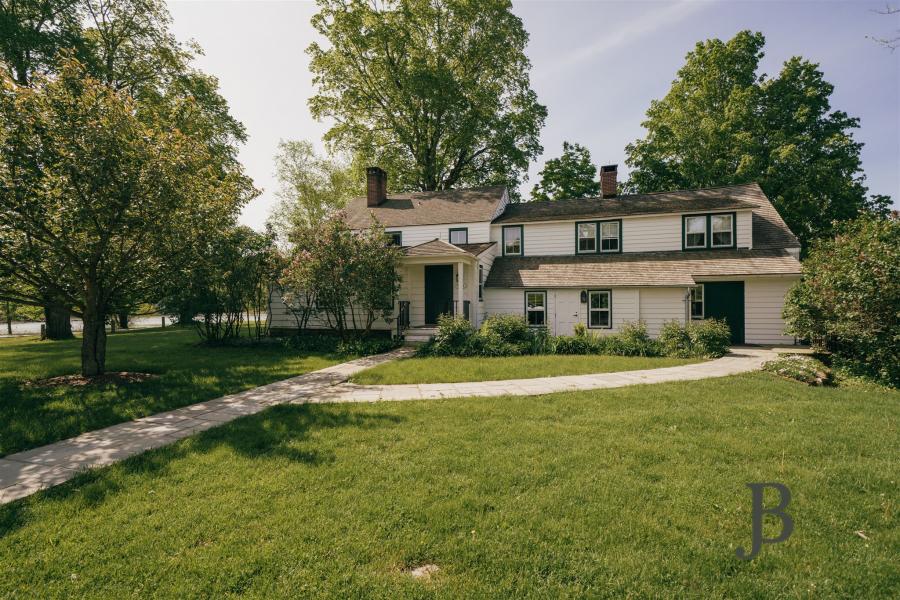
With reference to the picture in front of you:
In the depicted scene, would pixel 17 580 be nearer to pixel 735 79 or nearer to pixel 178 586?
pixel 178 586

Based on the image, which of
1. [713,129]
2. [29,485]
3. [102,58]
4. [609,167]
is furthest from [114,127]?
[713,129]

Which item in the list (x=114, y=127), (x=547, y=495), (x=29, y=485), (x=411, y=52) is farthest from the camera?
(x=411, y=52)

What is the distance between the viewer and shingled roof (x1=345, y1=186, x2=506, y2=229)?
779 inches

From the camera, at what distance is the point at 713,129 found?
23.8m

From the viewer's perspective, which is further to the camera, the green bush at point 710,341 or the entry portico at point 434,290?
the entry portico at point 434,290

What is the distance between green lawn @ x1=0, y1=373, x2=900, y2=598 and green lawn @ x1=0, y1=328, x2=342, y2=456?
243cm

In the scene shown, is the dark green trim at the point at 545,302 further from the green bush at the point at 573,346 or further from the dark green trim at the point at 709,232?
the dark green trim at the point at 709,232

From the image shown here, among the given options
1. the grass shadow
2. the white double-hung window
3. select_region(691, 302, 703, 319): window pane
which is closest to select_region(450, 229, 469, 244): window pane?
the white double-hung window

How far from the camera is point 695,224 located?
17.6 meters

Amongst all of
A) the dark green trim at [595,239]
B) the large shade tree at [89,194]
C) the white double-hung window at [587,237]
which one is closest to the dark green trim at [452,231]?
the dark green trim at [595,239]

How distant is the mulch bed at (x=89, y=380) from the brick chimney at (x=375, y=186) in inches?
600

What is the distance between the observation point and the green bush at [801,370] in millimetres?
8641

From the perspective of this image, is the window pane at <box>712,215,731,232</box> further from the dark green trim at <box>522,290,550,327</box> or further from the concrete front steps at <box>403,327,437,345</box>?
Result: the concrete front steps at <box>403,327,437,345</box>

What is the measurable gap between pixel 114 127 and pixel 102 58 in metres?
17.1
